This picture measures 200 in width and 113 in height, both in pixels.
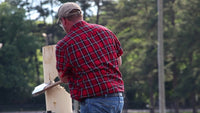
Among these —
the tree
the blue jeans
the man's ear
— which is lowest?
the blue jeans

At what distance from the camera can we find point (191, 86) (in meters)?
31.2

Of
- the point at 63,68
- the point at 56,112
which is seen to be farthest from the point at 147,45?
the point at 63,68

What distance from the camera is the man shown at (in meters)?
3.25

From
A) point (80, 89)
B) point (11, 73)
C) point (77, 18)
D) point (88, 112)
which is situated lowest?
point (88, 112)

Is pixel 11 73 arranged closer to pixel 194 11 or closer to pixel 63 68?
pixel 194 11

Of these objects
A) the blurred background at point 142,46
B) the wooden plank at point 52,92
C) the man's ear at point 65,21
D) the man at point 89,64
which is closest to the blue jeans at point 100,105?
the man at point 89,64

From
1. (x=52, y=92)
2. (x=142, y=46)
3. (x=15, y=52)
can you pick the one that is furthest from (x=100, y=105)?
(x=15, y=52)

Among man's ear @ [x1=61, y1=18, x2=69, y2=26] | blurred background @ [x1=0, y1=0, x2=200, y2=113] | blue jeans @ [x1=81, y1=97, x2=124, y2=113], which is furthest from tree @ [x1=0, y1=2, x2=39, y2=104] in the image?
blue jeans @ [x1=81, y1=97, x2=124, y2=113]

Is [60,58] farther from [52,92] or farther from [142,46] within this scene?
→ [142,46]

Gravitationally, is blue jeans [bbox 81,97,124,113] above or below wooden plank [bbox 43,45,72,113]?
below

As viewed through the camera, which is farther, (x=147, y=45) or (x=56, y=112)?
(x=147, y=45)

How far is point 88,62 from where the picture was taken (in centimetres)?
330

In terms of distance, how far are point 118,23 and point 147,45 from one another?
3.19 metres

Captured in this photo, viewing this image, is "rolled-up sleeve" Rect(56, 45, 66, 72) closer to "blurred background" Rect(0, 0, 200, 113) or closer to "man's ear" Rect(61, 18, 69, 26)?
"man's ear" Rect(61, 18, 69, 26)
